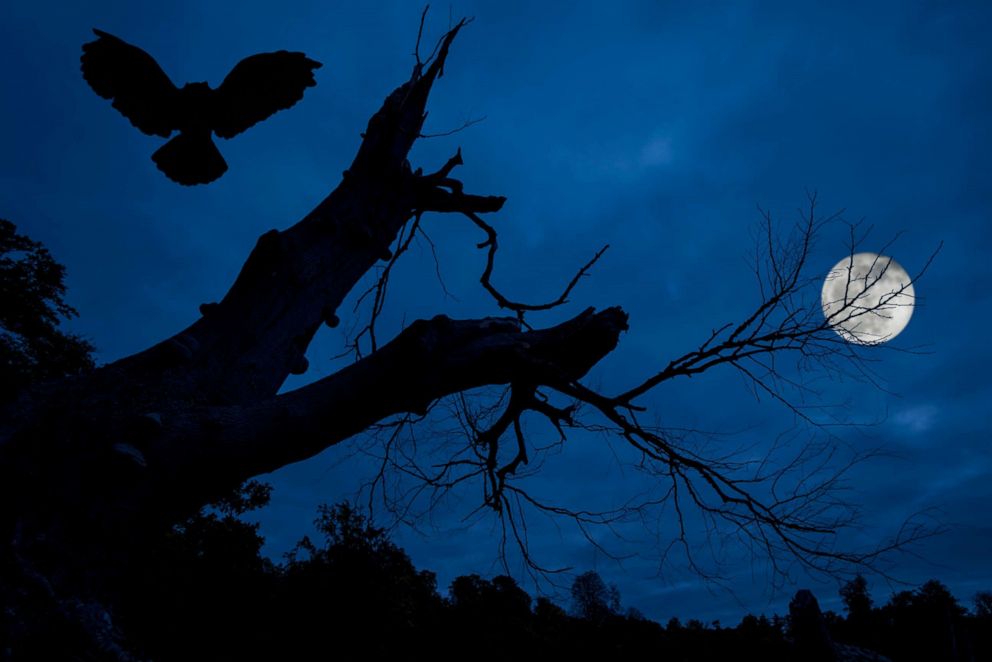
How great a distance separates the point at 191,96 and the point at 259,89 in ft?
1.29

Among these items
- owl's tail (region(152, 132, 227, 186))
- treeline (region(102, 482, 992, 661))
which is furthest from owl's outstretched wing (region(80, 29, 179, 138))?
treeline (region(102, 482, 992, 661))

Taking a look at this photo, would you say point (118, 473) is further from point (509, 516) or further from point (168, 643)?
point (168, 643)

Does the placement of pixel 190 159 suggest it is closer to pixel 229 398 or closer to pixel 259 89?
pixel 259 89

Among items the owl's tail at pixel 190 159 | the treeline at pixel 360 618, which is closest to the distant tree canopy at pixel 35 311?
the treeline at pixel 360 618

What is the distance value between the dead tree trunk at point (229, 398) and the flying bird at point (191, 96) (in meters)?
0.67

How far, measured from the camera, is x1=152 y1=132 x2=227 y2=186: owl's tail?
3352mm

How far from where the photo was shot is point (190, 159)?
3.39 m

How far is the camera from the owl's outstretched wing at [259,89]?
3.27m

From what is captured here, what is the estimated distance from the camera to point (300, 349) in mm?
3191

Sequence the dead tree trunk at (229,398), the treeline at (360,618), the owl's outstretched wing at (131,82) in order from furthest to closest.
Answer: the treeline at (360,618) → the owl's outstretched wing at (131,82) → the dead tree trunk at (229,398)

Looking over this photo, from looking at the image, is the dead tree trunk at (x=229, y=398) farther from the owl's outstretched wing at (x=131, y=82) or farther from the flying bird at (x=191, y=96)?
the owl's outstretched wing at (x=131, y=82)

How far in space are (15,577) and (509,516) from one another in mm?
3000

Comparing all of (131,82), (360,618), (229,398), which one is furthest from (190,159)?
(360,618)

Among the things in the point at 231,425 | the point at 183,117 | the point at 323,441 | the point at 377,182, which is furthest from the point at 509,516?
the point at 183,117
